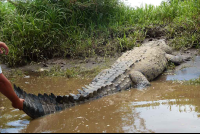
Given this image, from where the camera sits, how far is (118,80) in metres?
4.68

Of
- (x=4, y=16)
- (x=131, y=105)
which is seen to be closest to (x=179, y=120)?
(x=131, y=105)

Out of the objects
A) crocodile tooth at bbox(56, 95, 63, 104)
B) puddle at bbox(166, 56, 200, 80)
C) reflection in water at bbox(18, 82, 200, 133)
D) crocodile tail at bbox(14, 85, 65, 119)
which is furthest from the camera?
puddle at bbox(166, 56, 200, 80)

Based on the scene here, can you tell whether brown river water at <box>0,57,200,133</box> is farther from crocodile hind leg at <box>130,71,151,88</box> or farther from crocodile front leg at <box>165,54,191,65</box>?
crocodile front leg at <box>165,54,191,65</box>

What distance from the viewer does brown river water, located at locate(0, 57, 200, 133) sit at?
8.24ft

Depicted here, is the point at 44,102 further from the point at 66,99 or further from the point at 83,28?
the point at 83,28

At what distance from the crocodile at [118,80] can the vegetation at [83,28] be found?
808 mm

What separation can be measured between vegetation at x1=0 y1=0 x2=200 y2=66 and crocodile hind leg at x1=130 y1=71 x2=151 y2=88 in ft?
7.70

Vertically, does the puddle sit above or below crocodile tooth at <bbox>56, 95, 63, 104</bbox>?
below

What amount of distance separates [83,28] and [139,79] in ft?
12.0

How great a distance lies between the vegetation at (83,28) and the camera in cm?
706

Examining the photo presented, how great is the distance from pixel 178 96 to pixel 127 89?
117 centimetres

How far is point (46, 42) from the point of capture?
7.26m

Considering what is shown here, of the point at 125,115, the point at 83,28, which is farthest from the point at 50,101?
the point at 83,28

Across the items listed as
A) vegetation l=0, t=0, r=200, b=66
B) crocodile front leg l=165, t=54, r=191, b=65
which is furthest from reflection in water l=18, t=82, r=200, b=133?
vegetation l=0, t=0, r=200, b=66
